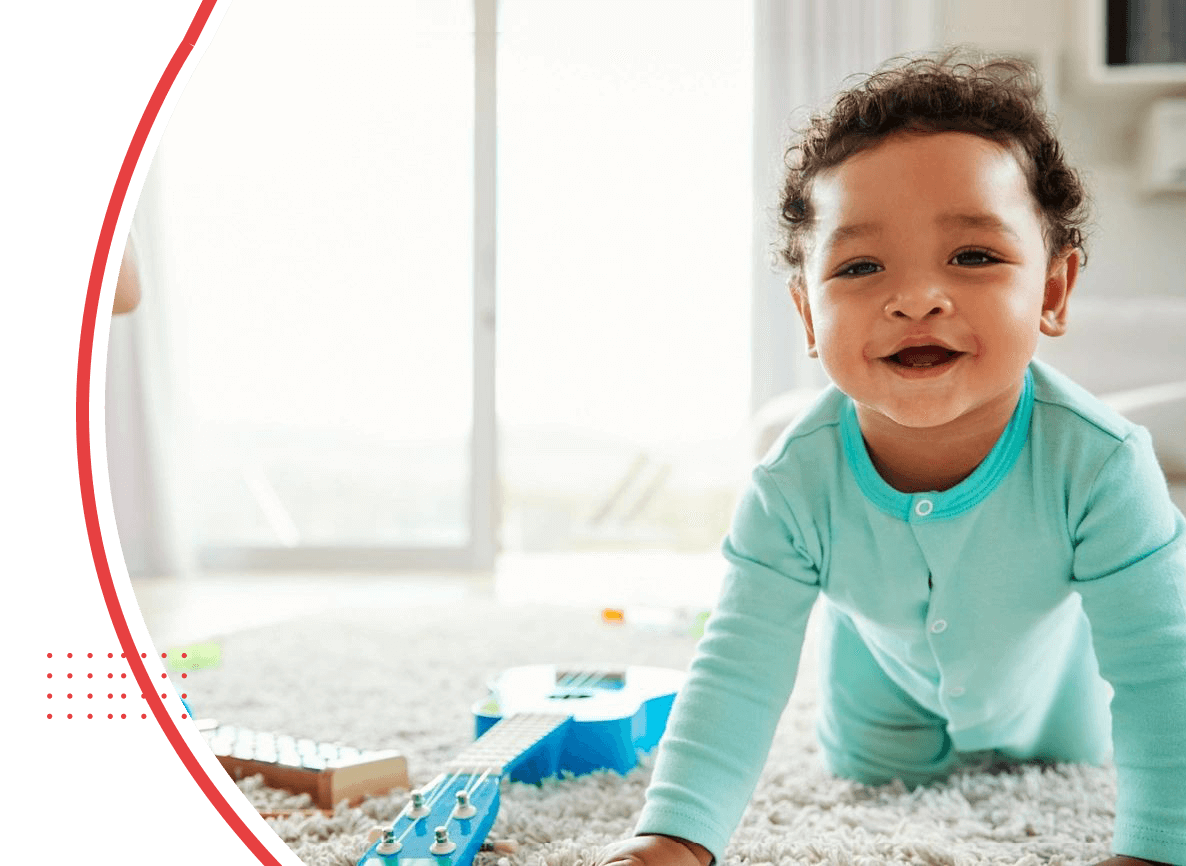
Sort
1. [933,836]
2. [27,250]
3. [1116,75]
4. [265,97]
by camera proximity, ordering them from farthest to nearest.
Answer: [265,97] < [1116,75] < [933,836] < [27,250]

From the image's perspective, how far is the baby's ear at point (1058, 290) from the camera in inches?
32.9

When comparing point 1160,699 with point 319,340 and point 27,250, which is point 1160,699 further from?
point 319,340

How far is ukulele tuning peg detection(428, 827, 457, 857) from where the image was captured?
2.35 feet

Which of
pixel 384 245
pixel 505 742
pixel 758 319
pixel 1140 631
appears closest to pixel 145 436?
pixel 384 245

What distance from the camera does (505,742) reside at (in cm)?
96

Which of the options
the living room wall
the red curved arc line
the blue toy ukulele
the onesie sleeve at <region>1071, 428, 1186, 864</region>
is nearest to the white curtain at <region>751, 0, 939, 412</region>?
the living room wall

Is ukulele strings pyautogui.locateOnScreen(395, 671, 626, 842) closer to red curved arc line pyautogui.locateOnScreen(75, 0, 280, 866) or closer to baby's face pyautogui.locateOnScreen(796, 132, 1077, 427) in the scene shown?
red curved arc line pyautogui.locateOnScreen(75, 0, 280, 866)

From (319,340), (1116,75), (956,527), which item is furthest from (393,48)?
(956,527)

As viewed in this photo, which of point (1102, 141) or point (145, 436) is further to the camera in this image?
point (1102, 141)

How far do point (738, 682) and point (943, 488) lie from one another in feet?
0.70

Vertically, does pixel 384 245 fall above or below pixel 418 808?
above

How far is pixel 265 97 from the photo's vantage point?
3.12m

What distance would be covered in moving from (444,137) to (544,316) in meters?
1.17

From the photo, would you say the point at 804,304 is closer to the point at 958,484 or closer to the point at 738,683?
the point at 958,484
